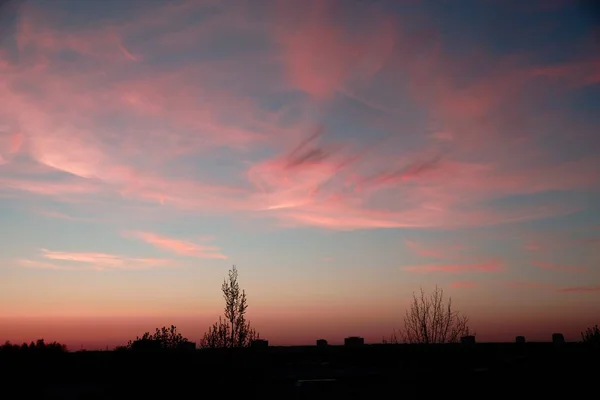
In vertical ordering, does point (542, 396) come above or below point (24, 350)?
below

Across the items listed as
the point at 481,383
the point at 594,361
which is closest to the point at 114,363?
the point at 481,383

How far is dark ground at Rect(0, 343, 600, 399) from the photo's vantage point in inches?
690

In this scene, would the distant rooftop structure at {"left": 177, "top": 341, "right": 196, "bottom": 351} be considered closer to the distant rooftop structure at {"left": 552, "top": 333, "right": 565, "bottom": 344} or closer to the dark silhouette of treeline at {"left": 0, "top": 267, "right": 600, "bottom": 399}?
the dark silhouette of treeline at {"left": 0, "top": 267, "right": 600, "bottom": 399}

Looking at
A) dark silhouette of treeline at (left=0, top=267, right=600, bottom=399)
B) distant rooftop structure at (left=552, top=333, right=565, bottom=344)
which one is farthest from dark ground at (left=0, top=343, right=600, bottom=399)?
distant rooftop structure at (left=552, top=333, right=565, bottom=344)

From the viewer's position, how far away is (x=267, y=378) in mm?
22453

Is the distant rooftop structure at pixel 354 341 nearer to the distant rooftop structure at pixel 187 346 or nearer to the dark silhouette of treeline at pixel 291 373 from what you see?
the dark silhouette of treeline at pixel 291 373

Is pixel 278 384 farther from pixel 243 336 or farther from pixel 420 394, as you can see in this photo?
pixel 243 336

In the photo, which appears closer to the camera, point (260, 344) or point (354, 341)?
point (260, 344)

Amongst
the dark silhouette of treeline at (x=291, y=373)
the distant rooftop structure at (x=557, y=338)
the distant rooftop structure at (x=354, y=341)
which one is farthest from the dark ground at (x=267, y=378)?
the distant rooftop structure at (x=557, y=338)

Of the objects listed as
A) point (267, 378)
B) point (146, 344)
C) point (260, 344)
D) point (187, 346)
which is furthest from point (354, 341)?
point (267, 378)

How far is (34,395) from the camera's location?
58.8 ft

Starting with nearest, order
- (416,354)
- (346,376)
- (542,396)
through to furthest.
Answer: (542,396), (346,376), (416,354)

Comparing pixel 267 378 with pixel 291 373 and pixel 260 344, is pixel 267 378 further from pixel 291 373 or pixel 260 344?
pixel 260 344

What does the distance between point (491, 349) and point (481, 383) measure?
18.9m
